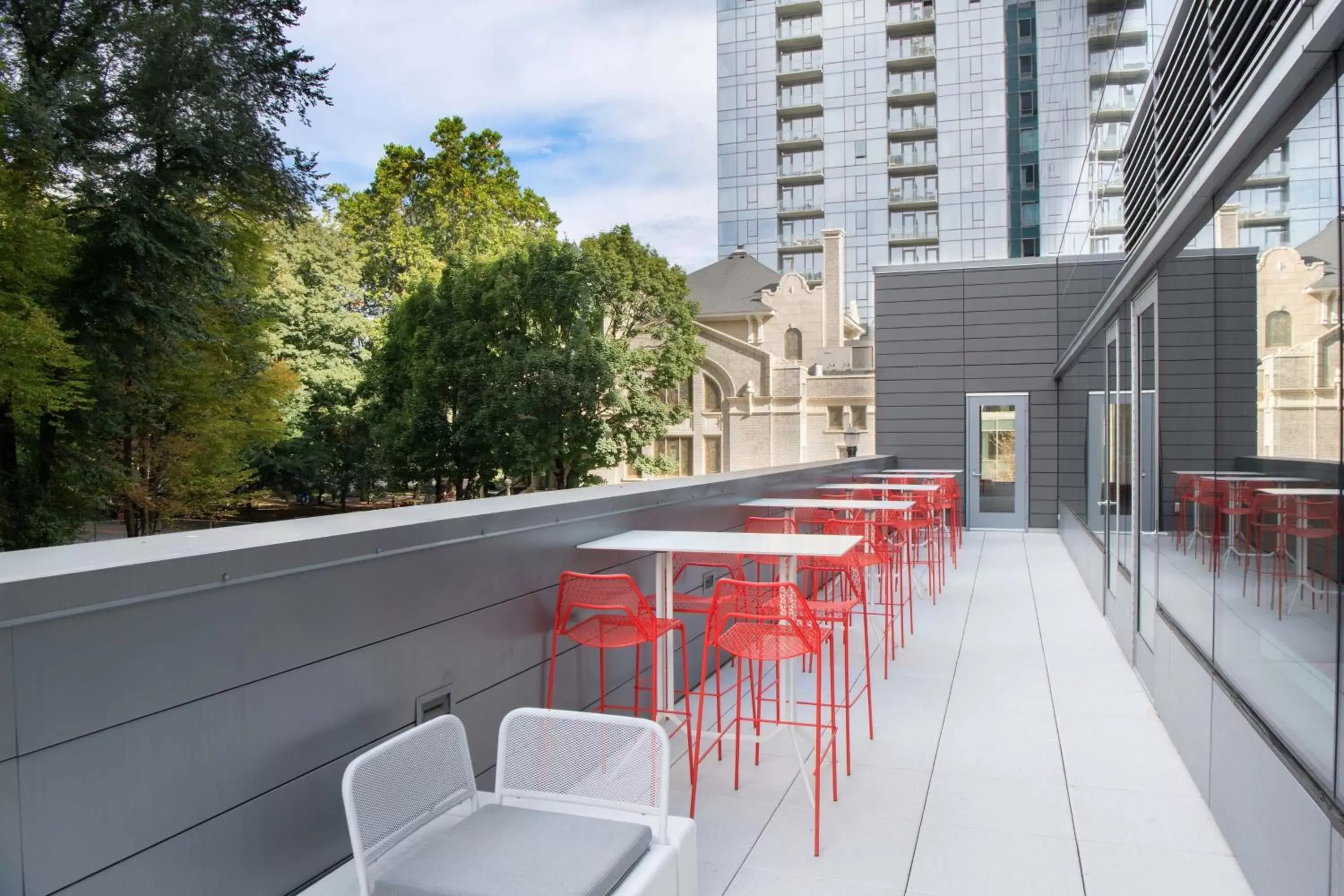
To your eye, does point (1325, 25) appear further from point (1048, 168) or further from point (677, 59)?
point (677, 59)

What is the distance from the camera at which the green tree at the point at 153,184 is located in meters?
13.9

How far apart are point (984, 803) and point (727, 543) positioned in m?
1.40

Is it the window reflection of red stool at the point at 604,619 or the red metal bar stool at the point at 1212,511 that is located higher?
the red metal bar stool at the point at 1212,511

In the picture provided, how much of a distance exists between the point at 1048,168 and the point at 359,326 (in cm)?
2295

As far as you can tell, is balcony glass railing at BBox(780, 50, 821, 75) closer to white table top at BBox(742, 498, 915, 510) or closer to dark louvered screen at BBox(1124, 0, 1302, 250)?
white table top at BBox(742, 498, 915, 510)

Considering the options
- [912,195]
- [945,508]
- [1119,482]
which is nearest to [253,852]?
[1119,482]

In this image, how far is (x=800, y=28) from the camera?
49.8 m

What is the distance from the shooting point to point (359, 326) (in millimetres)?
28438

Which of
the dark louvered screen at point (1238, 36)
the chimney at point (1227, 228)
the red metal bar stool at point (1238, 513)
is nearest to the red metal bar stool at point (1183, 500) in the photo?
the red metal bar stool at point (1238, 513)

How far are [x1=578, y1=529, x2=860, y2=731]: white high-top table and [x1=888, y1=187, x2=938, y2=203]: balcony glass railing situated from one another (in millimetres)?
46997

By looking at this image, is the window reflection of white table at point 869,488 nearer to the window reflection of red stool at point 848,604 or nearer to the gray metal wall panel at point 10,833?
the window reflection of red stool at point 848,604

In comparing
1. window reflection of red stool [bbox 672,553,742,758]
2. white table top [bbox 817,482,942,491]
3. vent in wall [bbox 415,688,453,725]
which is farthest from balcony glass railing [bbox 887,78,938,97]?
vent in wall [bbox 415,688,453,725]

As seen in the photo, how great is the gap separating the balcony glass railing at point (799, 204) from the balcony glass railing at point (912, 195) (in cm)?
386

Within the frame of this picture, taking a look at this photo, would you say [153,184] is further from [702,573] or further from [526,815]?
[526,815]
